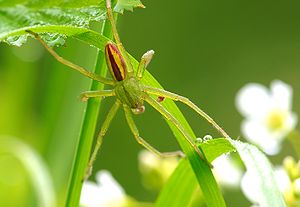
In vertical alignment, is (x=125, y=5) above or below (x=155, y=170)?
above

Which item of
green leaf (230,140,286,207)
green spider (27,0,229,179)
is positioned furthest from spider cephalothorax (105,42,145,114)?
green leaf (230,140,286,207)

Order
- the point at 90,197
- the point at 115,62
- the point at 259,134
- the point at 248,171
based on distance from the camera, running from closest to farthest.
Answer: the point at 248,171 < the point at 115,62 < the point at 90,197 < the point at 259,134

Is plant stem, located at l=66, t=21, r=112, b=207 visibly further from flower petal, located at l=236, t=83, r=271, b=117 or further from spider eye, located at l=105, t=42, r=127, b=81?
flower petal, located at l=236, t=83, r=271, b=117

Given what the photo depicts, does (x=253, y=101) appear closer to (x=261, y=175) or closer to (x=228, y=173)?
(x=228, y=173)

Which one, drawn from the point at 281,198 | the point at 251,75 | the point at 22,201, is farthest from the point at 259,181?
the point at 251,75

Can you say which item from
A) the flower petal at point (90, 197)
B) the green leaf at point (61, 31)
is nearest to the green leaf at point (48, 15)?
the green leaf at point (61, 31)

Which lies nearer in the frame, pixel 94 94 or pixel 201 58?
pixel 94 94

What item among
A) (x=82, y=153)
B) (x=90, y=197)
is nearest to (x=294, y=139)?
(x=90, y=197)
